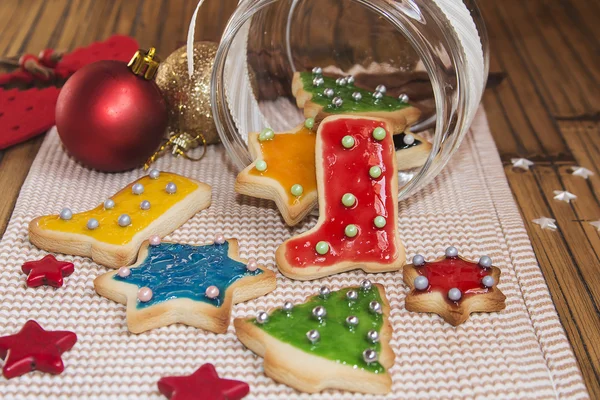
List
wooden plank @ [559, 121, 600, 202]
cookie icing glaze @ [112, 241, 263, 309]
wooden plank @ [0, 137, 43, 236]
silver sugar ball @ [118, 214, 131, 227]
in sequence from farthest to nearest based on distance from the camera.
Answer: wooden plank @ [559, 121, 600, 202] → wooden plank @ [0, 137, 43, 236] → silver sugar ball @ [118, 214, 131, 227] → cookie icing glaze @ [112, 241, 263, 309]

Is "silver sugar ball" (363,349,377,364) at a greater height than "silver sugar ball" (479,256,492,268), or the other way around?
"silver sugar ball" (479,256,492,268)

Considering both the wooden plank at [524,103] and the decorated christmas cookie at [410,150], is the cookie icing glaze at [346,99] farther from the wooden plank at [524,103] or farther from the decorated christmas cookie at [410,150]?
the wooden plank at [524,103]

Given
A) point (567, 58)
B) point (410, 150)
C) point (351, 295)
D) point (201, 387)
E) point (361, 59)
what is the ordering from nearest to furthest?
point (201, 387), point (351, 295), point (410, 150), point (361, 59), point (567, 58)

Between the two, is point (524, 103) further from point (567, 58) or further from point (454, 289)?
point (454, 289)

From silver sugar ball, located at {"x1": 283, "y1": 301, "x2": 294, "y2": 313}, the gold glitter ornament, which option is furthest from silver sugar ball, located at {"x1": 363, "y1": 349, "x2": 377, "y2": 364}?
the gold glitter ornament

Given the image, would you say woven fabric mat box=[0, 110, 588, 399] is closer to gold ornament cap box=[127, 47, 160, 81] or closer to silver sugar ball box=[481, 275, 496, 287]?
silver sugar ball box=[481, 275, 496, 287]

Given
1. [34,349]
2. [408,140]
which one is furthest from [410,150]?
[34,349]

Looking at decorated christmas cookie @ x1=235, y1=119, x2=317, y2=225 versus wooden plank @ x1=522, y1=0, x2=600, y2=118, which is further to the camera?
Answer: wooden plank @ x1=522, y1=0, x2=600, y2=118
